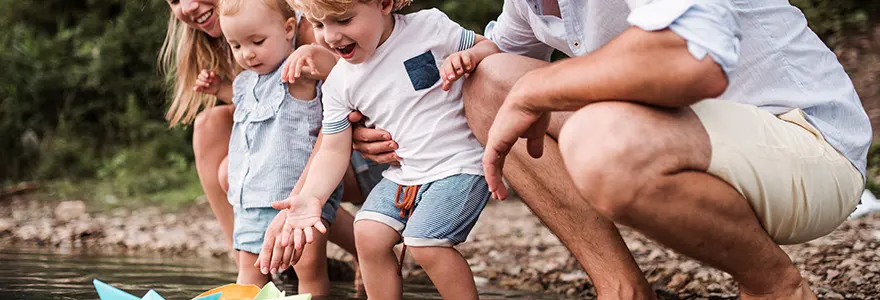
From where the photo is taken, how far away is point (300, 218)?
2.57 metres

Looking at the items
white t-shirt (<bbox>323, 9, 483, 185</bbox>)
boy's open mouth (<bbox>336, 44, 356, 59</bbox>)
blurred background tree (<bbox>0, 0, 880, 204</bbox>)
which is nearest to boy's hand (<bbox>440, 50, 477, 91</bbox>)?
white t-shirt (<bbox>323, 9, 483, 185</bbox>)

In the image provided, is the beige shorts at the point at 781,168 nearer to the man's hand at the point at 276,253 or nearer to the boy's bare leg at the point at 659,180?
the boy's bare leg at the point at 659,180

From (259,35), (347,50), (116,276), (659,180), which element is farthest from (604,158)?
(116,276)

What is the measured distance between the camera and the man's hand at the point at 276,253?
2584mm

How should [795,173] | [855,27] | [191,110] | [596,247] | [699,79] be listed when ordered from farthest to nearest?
[855,27], [191,110], [596,247], [795,173], [699,79]

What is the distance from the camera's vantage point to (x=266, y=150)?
3152 millimetres

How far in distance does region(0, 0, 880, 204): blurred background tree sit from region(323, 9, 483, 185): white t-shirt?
196 inches

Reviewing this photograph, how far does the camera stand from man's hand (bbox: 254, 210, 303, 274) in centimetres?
258

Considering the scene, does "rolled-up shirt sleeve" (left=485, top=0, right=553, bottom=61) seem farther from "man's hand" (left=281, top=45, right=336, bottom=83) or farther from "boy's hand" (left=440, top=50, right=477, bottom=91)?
"man's hand" (left=281, top=45, right=336, bottom=83)

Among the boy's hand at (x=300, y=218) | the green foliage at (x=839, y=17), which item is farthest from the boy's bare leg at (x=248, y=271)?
the green foliage at (x=839, y=17)

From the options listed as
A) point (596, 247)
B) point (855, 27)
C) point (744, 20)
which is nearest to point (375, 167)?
point (596, 247)

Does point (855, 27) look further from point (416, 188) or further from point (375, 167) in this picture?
point (416, 188)

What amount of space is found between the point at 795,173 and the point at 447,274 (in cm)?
90

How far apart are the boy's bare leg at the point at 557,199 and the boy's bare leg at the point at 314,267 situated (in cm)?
73
